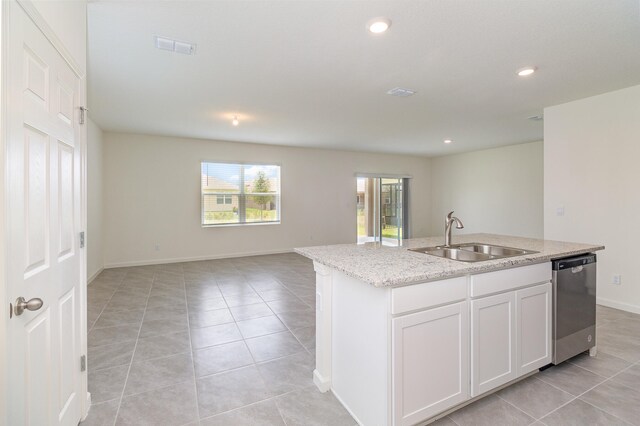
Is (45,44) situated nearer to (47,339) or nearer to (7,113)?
(7,113)

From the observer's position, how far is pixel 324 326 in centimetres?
209

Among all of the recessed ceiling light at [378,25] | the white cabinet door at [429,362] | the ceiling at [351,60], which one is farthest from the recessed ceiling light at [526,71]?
the white cabinet door at [429,362]

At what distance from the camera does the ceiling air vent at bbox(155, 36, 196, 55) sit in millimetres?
2461

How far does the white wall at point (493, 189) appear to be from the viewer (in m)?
6.81

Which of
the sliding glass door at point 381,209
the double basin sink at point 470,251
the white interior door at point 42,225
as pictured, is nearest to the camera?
the white interior door at point 42,225

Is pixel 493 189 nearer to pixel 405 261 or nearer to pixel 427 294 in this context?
pixel 405 261

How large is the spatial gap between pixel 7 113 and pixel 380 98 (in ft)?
11.6

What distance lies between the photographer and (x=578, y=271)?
233 cm

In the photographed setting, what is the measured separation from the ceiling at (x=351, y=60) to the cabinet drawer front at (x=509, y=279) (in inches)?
68.6

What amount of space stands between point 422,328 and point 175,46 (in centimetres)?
281

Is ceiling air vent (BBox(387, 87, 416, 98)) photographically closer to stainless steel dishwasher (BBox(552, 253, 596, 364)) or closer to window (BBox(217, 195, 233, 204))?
stainless steel dishwasher (BBox(552, 253, 596, 364))

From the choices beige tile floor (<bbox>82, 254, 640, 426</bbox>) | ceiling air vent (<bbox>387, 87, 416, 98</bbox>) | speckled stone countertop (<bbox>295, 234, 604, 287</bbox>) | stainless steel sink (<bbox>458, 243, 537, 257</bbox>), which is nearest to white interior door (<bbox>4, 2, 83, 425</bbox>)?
beige tile floor (<bbox>82, 254, 640, 426</bbox>)

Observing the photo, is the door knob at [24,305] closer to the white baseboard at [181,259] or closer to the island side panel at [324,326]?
the island side panel at [324,326]

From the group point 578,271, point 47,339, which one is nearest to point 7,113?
point 47,339
